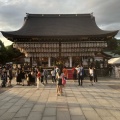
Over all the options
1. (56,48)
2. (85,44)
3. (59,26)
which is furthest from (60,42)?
(59,26)

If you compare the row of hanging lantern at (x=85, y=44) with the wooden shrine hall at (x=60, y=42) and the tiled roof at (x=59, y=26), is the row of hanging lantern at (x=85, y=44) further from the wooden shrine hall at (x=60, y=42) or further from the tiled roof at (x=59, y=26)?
the tiled roof at (x=59, y=26)

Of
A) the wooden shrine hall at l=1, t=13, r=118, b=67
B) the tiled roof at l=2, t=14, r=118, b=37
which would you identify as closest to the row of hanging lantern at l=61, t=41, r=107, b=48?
the wooden shrine hall at l=1, t=13, r=118, b=67

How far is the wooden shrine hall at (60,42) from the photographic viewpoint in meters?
32.8

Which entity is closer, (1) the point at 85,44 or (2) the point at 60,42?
(1) the point at 85,44

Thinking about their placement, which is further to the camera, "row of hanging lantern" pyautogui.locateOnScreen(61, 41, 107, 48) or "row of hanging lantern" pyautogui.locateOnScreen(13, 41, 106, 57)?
Answer: "row of hanging lantern" pyautogui.locateOnScreen(13, 41, 106, 57)

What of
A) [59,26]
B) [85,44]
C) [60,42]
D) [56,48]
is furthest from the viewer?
[59,26]

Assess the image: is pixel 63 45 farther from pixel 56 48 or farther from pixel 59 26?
pixel 59 26

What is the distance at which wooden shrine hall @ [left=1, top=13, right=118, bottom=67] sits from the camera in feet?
108

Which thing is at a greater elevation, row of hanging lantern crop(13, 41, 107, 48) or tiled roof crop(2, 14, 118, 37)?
tiled roof crop(2, 14, 118, 37)

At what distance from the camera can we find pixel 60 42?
110 feet

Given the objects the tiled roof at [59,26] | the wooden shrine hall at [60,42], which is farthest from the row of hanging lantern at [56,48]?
the tiled roof at [59,26]

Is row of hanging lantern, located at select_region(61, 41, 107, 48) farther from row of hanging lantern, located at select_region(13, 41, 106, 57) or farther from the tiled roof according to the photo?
the tiled roof

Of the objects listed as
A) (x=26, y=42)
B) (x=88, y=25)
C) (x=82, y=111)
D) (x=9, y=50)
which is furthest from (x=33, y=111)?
(x=9, y=50)

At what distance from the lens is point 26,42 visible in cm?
3353
